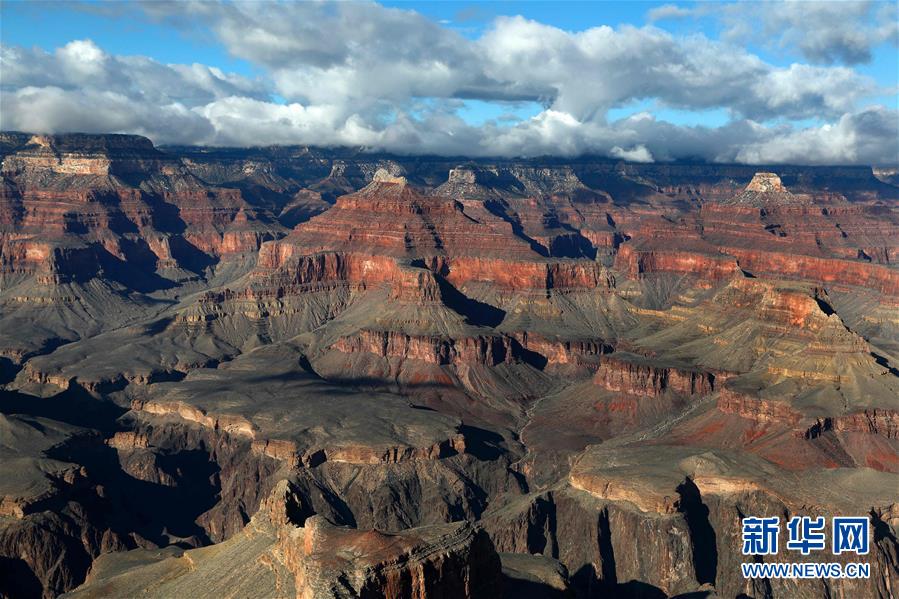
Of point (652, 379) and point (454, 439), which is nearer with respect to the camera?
point (454, 439)

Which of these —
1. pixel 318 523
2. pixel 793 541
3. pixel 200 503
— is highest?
pixel 318 523

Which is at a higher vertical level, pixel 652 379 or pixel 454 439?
pixel 652 379

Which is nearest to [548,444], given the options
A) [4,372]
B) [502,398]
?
[502,398]

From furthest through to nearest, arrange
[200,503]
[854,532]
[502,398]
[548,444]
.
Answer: [502,398] < [548,444] < [200,503] < [854,532]

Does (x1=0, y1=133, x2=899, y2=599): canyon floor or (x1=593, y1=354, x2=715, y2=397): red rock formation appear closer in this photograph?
(x1=0, y1=133, x2=899, y2=599): canyon floor

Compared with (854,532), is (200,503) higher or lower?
lower

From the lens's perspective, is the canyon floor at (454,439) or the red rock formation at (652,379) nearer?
the canyon floor at (454,439)

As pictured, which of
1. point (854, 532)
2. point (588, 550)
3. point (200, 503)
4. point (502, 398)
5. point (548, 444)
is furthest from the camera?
point (502, 398)

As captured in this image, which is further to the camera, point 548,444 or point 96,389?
point 96,389

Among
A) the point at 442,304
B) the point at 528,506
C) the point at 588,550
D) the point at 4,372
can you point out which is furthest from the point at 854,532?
the point at 4,372

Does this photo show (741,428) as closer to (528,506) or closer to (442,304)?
(528,506)
